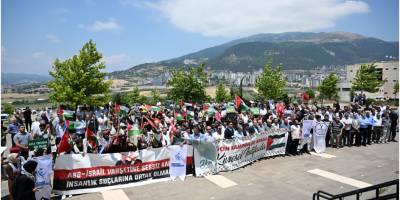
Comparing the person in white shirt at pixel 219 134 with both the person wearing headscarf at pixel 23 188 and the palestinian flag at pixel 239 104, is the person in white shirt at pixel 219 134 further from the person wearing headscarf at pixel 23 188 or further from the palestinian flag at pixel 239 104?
the person wearing headscarf at pixel 23 188

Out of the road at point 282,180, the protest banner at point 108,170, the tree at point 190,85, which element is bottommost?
the road at point 282,180

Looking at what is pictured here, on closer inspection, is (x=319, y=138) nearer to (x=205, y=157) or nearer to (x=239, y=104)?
(x=239, y=104)

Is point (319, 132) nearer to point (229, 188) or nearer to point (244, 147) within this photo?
point (244, 147)

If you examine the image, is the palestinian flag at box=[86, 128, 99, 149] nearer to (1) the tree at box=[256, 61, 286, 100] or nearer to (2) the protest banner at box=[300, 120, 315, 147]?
(2) the protest banner at box=[300, 120, 315, 147]

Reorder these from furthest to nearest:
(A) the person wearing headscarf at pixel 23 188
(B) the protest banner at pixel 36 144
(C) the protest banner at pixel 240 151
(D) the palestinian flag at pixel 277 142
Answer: (D) the palestinian flag at pixel 277 142, (C) the protest banner at pixel 240 151, (B) the protest banner at pixel 36 144, (A) the person wearing headscarf at pixel 23 188

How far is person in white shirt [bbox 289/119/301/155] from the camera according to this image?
16.9 metres

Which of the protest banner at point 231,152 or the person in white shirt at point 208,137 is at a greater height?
the person in white shirt at point 208,137

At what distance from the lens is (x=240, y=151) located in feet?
47.8

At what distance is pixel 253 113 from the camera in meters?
22.7

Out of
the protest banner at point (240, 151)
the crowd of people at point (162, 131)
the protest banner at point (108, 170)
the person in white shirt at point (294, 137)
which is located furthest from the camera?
the person in white shirt at point (294, 137)

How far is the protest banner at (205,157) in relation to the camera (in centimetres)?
1355

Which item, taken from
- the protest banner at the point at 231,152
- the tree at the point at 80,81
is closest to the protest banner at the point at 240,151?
the protest banner at the point at 231,152

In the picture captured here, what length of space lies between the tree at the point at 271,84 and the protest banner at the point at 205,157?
129ft

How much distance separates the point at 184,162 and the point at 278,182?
3391mm
